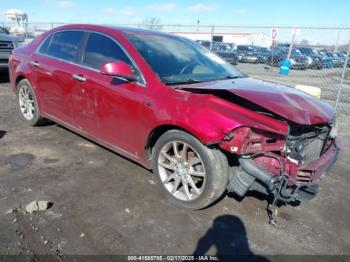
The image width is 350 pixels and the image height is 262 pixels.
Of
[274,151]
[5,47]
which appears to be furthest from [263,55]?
[274,151]

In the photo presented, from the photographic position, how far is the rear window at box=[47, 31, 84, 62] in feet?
14.8

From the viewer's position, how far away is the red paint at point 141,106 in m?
2.97

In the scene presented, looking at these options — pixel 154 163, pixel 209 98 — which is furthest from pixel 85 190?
pixel 209 98

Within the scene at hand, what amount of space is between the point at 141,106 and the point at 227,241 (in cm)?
160

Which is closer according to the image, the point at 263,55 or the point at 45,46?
the point at 45,46

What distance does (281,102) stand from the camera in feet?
10.4

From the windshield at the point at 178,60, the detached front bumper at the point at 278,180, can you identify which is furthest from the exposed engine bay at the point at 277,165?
the windshield at the point at 178,60

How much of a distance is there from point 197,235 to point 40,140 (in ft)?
10.6

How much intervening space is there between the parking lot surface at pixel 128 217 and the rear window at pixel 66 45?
4.60ft

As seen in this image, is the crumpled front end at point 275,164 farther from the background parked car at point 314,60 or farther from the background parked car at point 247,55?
the background parked car at point 314,60

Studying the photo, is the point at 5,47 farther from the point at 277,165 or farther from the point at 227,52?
the point at 227,52

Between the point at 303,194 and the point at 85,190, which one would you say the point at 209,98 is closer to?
the point at 303,194

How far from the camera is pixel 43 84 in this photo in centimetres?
501

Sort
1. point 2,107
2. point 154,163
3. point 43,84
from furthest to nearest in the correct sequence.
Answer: point 2,107
point 43,84
point 154,163
